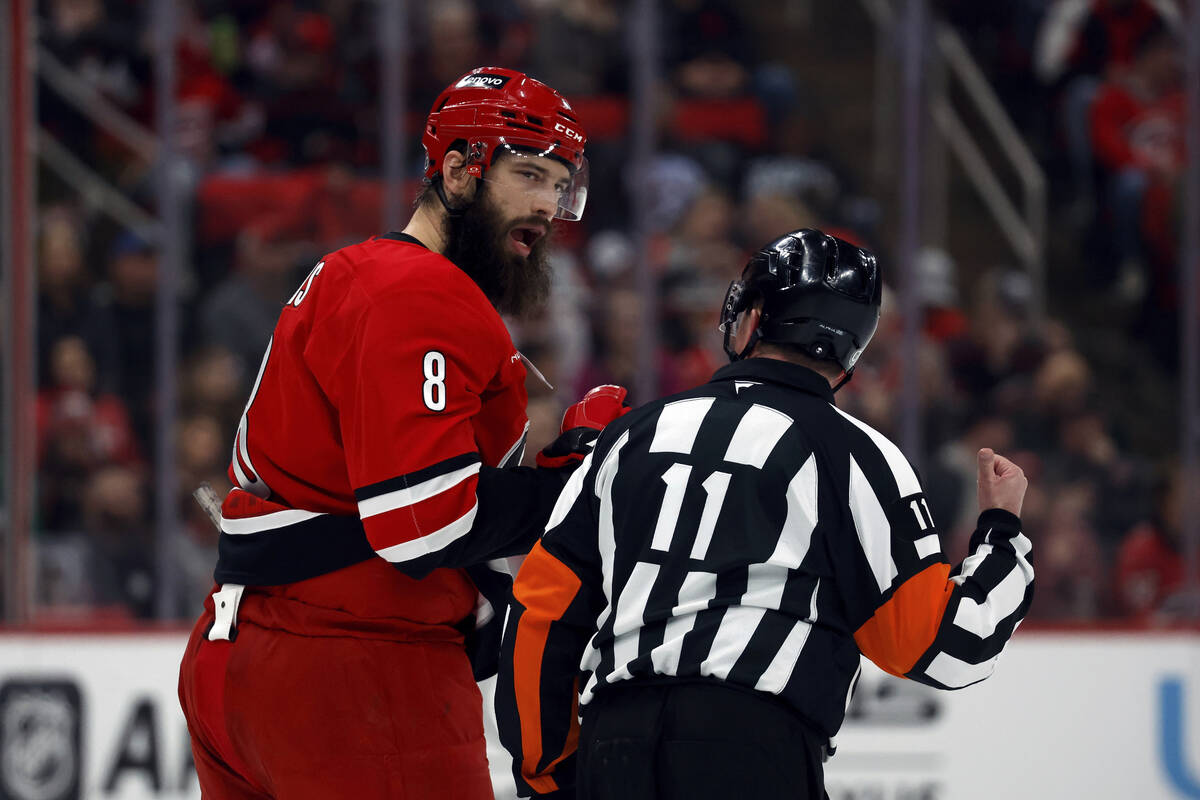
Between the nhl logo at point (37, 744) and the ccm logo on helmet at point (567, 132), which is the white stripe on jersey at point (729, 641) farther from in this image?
the nhl logo at point (37, 744)

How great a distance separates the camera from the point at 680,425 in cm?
191

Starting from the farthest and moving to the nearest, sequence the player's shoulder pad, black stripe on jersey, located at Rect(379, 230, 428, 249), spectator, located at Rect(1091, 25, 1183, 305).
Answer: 1. spectator, located at Rect(1091, 25, 1183, 305)
2. black stripe on jersey, located at Rect(379, 230, 428, 249)
3. the player's shoulder pad

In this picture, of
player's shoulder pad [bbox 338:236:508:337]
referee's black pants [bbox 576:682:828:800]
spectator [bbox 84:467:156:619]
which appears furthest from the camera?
spectator [bbox 84:467:156:619]

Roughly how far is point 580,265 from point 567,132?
2.60m

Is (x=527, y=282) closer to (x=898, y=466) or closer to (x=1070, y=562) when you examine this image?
(x=898, y=466)

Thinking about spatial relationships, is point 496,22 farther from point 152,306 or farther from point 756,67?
point 152,306

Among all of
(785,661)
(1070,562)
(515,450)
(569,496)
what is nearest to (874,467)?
(785,661)

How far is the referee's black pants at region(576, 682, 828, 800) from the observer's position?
1.82m

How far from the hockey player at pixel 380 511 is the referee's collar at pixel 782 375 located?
25cm

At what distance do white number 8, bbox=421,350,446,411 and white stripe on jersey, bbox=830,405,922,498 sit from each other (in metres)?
0.50

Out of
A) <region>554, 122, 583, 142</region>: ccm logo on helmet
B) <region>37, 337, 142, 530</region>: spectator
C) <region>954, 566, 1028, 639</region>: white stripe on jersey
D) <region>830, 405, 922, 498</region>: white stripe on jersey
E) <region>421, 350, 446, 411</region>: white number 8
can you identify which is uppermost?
<region>554, 122, 583, 142</region>: ccm logo on helmet

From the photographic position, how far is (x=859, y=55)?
4965 millimetres

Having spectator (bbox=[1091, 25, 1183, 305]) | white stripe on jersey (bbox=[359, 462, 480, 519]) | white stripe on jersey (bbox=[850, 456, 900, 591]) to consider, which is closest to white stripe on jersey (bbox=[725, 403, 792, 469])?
white stripe on jersey (bbox=[850, 456, 900, 591])

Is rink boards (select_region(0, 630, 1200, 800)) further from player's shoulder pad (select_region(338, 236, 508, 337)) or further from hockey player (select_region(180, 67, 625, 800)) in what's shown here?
player's shoulder pad (select_region(338, 236, 508, 337))
